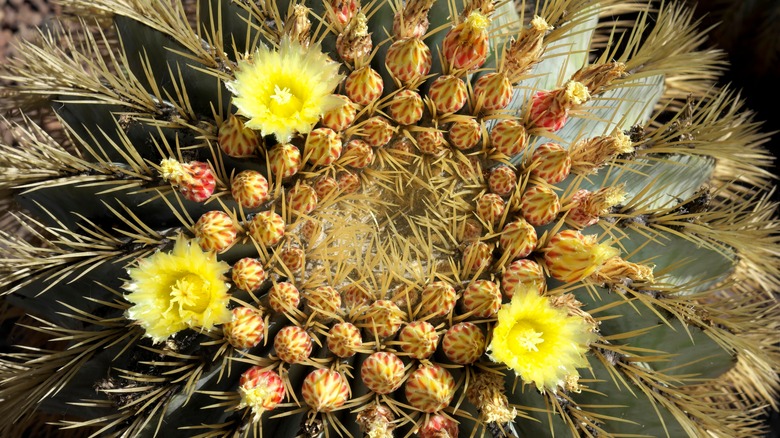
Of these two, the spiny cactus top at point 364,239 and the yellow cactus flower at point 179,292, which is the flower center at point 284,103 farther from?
the yellow cactus flower at point 179,292

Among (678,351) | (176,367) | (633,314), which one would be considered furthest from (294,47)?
(678,351)

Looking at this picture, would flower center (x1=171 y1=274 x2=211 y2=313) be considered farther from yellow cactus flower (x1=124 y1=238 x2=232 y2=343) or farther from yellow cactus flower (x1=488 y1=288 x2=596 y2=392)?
yellow cactus flower (x1=488 y1=288 x2=596 y2=392)

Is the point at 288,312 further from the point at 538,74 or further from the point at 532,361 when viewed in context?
the point at 538,74

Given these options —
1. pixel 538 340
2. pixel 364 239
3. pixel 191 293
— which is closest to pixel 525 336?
pixel 538 340

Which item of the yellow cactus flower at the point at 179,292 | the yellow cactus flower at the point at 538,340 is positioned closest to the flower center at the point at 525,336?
the yellow cactus flower at the point at 538,340

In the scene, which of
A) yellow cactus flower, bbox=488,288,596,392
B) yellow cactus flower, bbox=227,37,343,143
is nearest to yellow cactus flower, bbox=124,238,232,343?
yellow cactus flower, bbox=227,37,343,143
